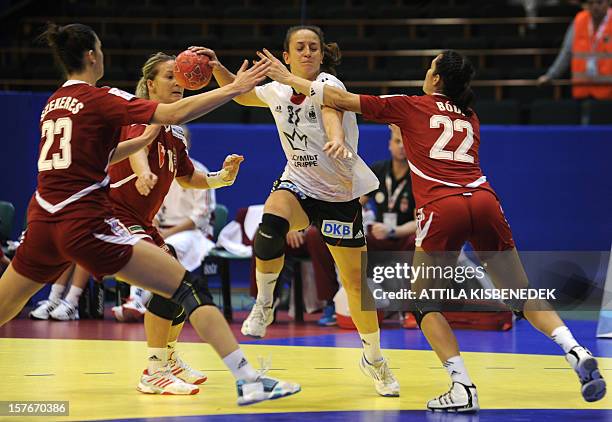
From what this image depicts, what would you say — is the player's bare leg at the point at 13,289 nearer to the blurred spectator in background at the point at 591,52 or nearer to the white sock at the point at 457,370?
the white sock at the point at 457,370

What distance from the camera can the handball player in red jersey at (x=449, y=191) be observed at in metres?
5.89

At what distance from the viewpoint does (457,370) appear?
5.83m

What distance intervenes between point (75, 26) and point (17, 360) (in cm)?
288

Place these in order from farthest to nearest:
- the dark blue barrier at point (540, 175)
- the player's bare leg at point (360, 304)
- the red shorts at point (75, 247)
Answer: the dark blue barrier at point (540, 175), the player's bare leg at point (360, 304), the red shorts at point (75, 247)

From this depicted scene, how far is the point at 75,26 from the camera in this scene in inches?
213

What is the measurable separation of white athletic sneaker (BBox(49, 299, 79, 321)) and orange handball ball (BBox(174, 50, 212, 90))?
4195 millimetres

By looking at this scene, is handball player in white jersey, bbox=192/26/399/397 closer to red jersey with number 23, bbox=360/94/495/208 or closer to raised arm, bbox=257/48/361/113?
raised arm, bbox=257/48/361/113

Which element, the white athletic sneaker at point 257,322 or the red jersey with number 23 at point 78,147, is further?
the white athletic sneaker at point 257,322

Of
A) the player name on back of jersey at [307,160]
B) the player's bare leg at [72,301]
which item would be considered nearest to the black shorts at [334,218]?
the player name on back of jersey at [307,160]

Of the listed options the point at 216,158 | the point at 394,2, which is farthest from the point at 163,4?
the point at 216,158

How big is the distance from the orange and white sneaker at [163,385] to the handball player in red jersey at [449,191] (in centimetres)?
141

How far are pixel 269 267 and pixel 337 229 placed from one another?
0.47 m

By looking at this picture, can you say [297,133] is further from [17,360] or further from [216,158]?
[216,158]

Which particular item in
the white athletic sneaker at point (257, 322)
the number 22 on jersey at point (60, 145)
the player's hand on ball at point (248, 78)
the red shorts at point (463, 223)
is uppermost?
the player's hand on ball at point (248, 78)
